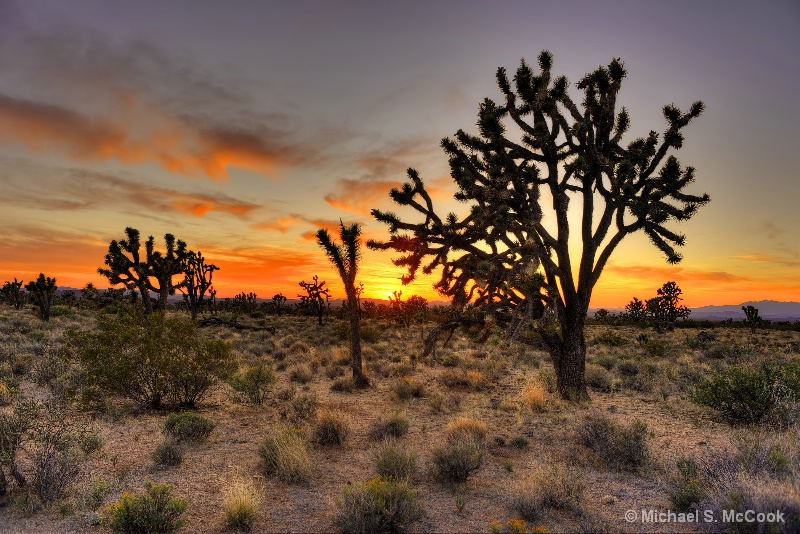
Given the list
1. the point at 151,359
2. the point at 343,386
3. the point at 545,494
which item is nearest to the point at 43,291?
the point at 151,359

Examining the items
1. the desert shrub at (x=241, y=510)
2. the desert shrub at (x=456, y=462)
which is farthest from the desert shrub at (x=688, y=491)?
the desert shrub at (x=241, y=510)

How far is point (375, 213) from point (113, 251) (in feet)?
77.3

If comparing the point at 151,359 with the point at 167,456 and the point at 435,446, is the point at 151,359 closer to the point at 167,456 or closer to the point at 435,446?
the point at 167,456

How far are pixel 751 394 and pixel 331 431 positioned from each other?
32.5 feet

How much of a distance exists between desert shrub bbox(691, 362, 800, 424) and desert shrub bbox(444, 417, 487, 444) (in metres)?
5.89

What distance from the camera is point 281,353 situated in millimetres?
22578

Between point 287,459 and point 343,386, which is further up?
point 287,459

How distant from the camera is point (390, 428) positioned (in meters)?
9.84

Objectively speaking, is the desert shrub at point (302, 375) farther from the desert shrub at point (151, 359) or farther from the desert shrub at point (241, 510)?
the desert shrub at point (241, 510)

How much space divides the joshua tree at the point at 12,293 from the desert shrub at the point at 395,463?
54108 millimetres

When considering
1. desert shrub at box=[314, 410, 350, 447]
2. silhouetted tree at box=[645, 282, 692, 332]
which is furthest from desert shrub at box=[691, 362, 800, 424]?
silhouetted tree at box=[645, 282, 692, 332]

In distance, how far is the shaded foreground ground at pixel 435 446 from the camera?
6020 mm

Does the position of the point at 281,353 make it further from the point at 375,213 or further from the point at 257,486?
the point at 257,486

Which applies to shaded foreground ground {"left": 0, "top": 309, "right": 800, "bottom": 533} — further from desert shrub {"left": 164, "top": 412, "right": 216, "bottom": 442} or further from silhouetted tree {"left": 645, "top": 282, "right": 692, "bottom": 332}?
silhouetted tree {"left": 645, "top": 282, "right": 692, "bottom": 332}
